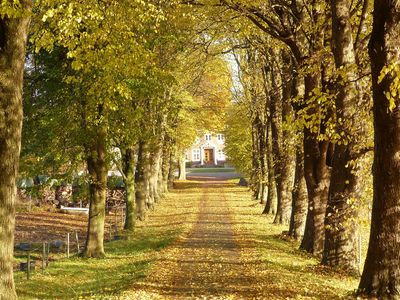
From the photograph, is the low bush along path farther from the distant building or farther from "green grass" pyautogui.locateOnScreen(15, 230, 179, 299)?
the distant building

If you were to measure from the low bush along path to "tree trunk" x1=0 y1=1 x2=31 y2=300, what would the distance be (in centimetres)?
246

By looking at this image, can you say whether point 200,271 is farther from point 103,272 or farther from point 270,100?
point 270,100

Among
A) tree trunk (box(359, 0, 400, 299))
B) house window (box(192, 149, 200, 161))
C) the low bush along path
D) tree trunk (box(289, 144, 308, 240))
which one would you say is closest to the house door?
house window (box(192, 149, 200, 161))

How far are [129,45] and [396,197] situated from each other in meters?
7.92

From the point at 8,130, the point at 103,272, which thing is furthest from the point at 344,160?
the point at 103,272

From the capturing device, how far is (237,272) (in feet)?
45.4

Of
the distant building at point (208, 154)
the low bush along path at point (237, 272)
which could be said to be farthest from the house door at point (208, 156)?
the low bush along path at point (237, 272)

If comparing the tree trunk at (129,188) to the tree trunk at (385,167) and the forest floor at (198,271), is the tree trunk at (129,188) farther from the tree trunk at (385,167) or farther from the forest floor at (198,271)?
the tree trunk at (385,167)

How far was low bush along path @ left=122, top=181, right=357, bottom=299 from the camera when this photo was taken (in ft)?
36.6

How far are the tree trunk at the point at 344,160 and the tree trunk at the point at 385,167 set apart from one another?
1.94 m

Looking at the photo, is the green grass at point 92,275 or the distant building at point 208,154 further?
the distant building at point 208,154

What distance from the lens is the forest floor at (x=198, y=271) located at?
11422 millimetres

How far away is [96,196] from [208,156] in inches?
4019

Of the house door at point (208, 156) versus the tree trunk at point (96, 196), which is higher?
the house door at point (208, 156)
